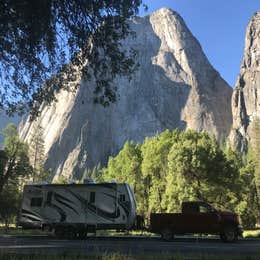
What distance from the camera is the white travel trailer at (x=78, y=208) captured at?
898 inches

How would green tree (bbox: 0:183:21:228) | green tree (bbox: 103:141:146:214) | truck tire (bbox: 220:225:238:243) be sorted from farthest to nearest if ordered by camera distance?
1. green tree (bbox: 103:141:146:214)
2. green tree (bbox: 0:183:21:228)
3. truck tire (bbox: 220:225:238:243)

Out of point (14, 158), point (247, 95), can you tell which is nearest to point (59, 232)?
point (14, 158)

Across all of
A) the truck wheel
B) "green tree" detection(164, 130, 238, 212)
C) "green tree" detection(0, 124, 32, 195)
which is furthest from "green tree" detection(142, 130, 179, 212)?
the truck wheel

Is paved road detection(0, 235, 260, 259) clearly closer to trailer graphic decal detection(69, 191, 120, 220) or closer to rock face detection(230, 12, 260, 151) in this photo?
trailer graphic decal detection(69, 191, 120, 220)

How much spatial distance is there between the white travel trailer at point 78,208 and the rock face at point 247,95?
11801cm

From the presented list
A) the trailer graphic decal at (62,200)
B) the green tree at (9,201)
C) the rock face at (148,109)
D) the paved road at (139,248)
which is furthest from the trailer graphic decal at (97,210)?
the rock face at (148,109)

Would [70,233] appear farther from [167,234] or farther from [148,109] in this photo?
[148,109]

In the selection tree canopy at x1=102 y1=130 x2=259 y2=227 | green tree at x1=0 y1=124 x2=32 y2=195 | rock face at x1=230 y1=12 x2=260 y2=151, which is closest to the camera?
tree canopy at x1=102 y1=130 x2=259 y2=227

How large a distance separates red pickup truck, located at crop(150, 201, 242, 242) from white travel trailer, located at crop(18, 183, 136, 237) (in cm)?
219

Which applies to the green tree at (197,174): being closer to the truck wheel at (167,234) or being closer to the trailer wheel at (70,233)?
the truck wheel at (167,234)

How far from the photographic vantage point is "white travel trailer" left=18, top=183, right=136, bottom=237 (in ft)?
74.8

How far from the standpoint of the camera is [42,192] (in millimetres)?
24984

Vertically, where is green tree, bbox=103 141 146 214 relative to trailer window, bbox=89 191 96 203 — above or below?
above

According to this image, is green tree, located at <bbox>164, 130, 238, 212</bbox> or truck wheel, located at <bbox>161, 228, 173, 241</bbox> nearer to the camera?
truck wheel, located at <bbox>161, 228, 173, 241</bbox>
